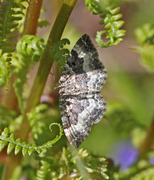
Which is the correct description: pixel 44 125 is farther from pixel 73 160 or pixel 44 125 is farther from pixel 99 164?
pixel 99 164

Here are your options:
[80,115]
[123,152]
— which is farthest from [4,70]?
[123,152]

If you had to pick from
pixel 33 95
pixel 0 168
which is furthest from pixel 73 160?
pixel 0 168

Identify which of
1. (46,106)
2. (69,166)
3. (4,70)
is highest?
(4,70)

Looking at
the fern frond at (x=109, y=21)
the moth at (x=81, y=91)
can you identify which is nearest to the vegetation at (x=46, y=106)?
the fern frond at (x=109, y=21)

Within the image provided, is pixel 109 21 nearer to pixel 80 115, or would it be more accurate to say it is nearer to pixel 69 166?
pixel 80 115

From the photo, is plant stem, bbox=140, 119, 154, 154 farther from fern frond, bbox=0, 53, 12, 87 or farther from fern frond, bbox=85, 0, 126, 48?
fern frond, bbox=0, 53, 12, 87
